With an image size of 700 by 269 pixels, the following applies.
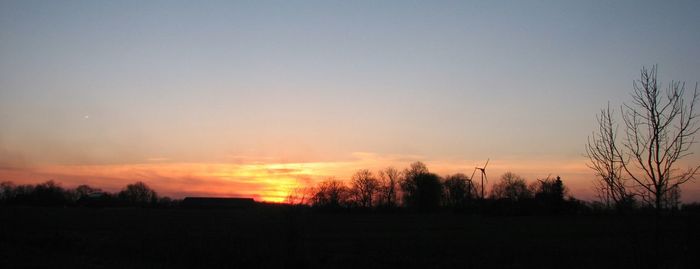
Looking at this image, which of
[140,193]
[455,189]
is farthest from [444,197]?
[140,193]

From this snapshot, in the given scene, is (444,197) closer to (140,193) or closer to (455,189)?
(455,189)

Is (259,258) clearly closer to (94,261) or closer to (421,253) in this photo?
(94,261)

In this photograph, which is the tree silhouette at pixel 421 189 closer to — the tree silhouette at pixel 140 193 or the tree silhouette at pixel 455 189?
the tree silhouette at pixel 455 189

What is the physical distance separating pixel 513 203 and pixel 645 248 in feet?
308

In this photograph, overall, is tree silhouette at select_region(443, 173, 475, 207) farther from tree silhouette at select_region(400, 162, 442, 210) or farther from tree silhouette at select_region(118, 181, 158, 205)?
tree silhouette at select_region(118, 181, 158, 205)

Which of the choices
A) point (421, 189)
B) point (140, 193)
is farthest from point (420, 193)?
point (140, 193)

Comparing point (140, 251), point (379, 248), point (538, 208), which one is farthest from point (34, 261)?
point (538, 208)

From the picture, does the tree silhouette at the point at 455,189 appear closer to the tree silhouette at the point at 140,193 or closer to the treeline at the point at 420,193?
the treeline at the point at 420,193

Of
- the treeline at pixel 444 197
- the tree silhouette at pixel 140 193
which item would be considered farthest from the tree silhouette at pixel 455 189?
the tree silhouette at pixel 140 193

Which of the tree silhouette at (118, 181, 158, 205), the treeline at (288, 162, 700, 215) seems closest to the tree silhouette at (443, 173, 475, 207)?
the treeline at (288, 162, 700, 215)

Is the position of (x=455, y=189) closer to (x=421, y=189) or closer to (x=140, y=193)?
(x=421, y=189)

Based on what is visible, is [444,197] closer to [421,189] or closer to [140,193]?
[421,189]

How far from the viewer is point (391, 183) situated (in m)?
170

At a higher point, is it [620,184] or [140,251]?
[620,184]
